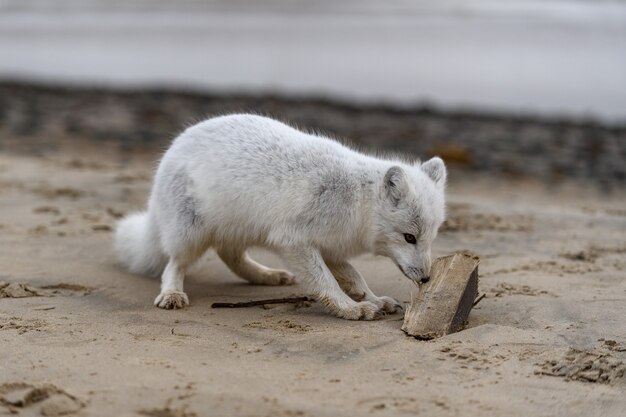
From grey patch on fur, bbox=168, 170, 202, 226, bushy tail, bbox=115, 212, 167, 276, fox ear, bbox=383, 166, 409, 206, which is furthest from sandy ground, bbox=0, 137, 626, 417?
fox ear, bbox=383, 166, 409, 206

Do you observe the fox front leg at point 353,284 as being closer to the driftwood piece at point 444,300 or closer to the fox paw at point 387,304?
the fox paw at point 387,304

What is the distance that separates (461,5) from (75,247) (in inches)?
1159

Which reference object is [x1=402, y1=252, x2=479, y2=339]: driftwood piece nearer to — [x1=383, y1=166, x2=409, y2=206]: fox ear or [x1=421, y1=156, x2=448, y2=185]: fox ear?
[x1=383, y1=166, x2=409, y2=206]: fox ear

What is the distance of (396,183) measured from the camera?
5113 mm

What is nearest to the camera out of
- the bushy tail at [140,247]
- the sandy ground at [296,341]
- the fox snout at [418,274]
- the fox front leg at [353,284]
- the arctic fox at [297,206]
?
the sandy ground at [296,341]

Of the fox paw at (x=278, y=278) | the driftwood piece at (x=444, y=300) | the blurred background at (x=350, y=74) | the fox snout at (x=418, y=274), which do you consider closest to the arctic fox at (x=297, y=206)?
the fox snout at (x=418, y=274)

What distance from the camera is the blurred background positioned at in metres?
13.3

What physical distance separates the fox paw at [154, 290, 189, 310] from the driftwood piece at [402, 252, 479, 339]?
1.33m

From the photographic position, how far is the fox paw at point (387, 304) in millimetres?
5195

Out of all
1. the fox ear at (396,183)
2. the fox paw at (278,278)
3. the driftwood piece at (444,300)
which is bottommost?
the fox paw at (278,278)

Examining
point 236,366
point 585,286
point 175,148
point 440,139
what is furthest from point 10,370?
point 440,139

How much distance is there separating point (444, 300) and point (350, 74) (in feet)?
51.8

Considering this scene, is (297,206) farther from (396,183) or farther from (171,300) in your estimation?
(171,300)

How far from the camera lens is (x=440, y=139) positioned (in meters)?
13.4
